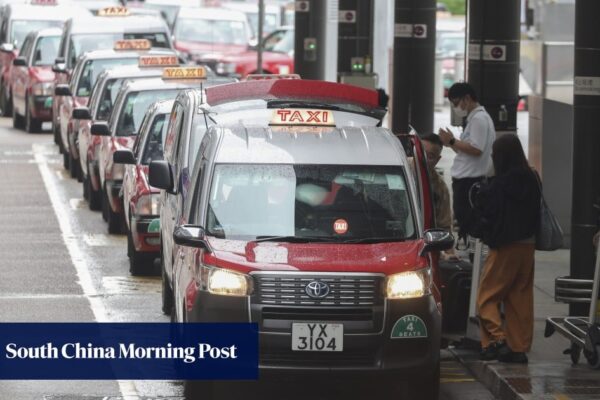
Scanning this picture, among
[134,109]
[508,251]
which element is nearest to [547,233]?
[508,251]

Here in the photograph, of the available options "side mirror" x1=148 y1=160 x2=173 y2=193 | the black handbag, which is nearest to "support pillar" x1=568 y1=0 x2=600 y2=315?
the black handbag

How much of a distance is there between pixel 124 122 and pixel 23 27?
17.9 meters

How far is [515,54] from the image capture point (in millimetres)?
16109

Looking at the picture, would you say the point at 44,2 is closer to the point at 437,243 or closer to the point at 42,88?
the point at 42,88

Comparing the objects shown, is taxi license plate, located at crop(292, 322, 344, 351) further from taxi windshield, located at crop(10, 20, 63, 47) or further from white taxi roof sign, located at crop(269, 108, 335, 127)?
taxi windshield, located at crop(10, 20, 63, 47)

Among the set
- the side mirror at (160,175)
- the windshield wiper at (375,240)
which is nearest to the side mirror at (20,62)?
the side mirror at (160,175)

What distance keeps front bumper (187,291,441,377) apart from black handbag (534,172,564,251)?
5.91ft

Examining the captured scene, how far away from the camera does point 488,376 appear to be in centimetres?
1225

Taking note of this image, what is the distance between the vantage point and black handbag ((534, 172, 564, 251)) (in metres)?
12.3

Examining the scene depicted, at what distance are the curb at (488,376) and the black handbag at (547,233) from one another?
0.92 meters

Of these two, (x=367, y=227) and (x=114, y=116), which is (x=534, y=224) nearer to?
(x=367, y=227)

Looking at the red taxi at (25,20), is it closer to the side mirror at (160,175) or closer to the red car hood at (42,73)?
the red car hood at (42,73)

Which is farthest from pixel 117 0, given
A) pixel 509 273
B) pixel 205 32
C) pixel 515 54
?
A: pixel 509 273

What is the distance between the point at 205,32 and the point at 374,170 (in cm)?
3272
